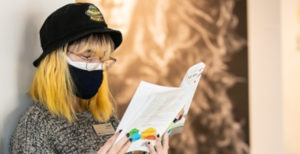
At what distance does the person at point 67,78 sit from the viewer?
1.43 m

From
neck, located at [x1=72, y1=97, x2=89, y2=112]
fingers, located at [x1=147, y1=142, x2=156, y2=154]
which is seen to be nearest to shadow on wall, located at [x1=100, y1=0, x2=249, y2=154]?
neck, located at [x1=72, y1=97, x2=89, y2=112]

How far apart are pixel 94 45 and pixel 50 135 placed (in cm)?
34

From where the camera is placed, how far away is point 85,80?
1.48 m

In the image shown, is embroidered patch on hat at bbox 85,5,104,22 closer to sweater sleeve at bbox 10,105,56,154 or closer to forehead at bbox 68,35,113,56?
forehead at bbox 68,35,113,56

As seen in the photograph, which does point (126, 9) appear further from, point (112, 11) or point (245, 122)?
point (245, 122)

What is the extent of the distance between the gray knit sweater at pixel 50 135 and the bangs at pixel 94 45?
0.24 m

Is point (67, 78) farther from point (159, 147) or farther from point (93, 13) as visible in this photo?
point (159, 147)

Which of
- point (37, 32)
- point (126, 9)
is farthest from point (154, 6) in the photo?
point (37, 32)

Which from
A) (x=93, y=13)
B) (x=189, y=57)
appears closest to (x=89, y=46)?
(x=93, y=13)

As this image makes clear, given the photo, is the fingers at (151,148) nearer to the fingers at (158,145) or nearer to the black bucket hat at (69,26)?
the fingers at (158,145)
